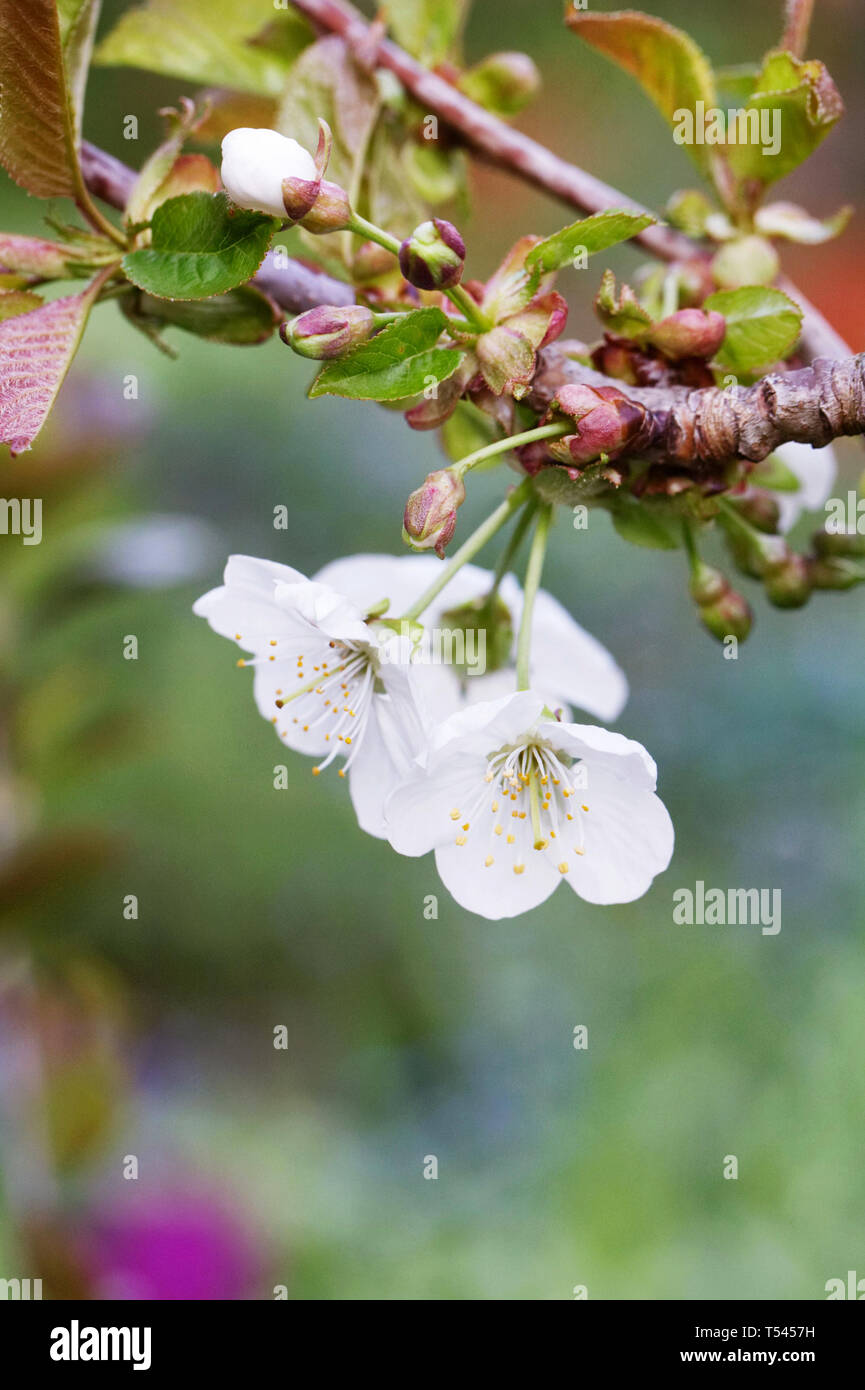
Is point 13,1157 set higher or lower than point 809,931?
lower

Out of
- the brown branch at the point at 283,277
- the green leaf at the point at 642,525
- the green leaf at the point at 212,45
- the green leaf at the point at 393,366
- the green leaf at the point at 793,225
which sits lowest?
the green leaf at the point at 642,525

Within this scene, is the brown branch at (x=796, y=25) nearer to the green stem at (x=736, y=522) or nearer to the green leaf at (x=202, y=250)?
the green stem at (x=736, y=522)

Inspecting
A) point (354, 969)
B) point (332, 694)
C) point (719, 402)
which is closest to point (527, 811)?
point (332, 694)

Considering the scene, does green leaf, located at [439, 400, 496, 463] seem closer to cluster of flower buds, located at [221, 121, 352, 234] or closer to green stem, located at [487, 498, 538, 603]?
green stem, located at [487, 498, 538, 603]

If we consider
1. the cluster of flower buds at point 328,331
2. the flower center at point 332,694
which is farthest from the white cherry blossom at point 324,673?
the cluster of flower buds at point 328,331

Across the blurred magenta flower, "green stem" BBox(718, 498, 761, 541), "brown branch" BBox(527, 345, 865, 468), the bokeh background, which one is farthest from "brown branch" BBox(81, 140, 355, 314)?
the blurred magenta flower
